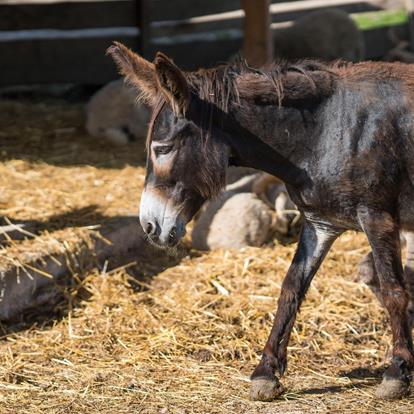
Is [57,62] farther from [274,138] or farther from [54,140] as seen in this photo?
[274,138]

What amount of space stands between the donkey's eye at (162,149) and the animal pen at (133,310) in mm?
1394

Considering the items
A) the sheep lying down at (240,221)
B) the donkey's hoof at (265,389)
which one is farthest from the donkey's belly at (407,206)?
the sheep lying down at (240,221)

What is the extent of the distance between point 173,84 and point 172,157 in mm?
412

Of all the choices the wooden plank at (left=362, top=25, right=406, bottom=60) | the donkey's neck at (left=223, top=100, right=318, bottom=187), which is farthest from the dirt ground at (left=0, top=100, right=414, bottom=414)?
the wooden plank at (left=362, top=25, right=406, bottom=60)

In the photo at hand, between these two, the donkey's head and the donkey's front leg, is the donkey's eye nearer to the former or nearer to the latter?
the donkey's head

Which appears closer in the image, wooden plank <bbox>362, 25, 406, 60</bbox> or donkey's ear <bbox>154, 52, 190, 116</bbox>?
donkey's ear <bbox>154, 52, 190, 116</bbox>

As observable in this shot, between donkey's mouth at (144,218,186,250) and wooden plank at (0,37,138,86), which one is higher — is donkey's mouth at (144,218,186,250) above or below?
below

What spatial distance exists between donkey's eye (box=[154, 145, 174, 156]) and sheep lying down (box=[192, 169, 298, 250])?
263 centimetres

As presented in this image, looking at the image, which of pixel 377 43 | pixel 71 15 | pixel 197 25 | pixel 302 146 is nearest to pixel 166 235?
pixel 302 146

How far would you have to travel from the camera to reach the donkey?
507 cm

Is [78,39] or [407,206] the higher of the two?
[78,39]

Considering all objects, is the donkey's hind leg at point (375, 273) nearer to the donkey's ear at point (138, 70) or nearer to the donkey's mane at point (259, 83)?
the donkey's mane at point (259, 83)

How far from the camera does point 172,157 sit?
16.6ft

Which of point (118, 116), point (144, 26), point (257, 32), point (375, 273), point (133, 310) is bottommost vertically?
point (133, 310)
